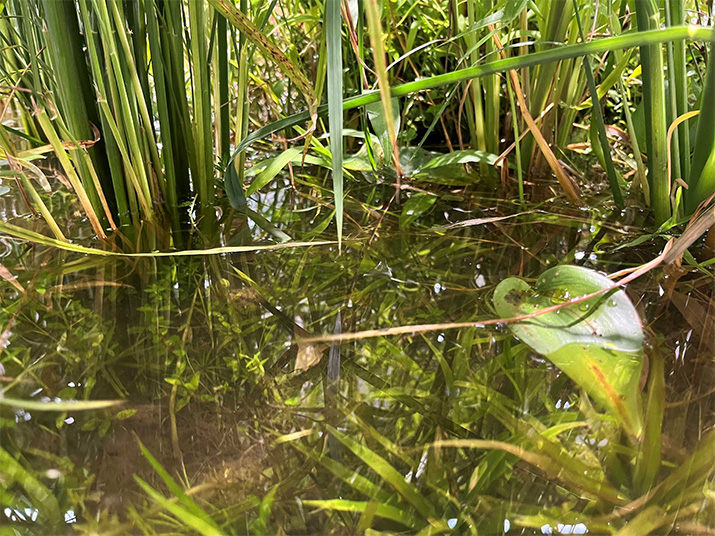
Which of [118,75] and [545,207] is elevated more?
[118,75]

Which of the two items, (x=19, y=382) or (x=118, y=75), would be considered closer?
(x=19, y=382)

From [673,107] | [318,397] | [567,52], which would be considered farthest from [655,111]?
[318,397]

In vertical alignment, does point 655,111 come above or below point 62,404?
above

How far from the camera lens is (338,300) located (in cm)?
57

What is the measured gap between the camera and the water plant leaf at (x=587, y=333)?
1.42ft

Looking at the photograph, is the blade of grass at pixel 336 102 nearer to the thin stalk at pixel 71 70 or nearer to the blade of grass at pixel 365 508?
the blade of grass at pixel 365 508

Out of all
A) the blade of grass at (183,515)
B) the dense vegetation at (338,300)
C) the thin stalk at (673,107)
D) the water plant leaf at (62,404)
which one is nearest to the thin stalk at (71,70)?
the dense vegetation at (338,300)

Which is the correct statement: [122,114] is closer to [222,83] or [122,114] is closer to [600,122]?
[222,83]

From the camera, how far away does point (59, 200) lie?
79cm

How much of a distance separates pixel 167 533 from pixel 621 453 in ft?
0.98

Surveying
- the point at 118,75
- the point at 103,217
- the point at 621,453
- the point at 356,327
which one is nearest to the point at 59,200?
the point at 103,217

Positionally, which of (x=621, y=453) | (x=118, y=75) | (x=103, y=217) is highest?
(x=118, y=75)

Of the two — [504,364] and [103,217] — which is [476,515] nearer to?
[504,364]

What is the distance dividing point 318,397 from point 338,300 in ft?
0.48
